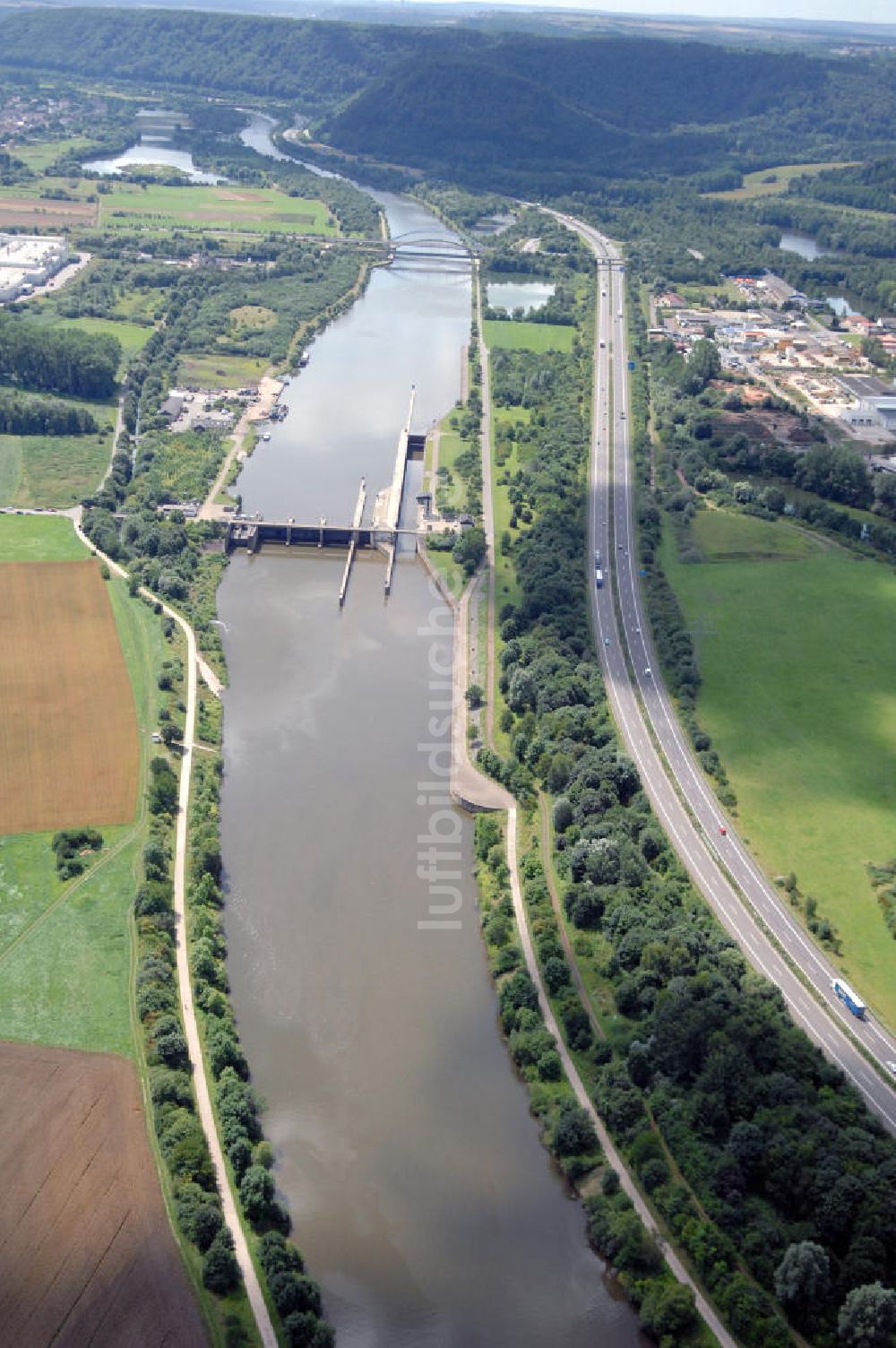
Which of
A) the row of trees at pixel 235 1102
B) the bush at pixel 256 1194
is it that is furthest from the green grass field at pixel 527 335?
the bush at pixel 256 1194

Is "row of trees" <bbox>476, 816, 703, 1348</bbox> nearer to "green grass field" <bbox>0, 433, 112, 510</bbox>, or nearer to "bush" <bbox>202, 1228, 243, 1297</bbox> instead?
"bush" <bbox>202, 1228, 243, 1297</bbox>

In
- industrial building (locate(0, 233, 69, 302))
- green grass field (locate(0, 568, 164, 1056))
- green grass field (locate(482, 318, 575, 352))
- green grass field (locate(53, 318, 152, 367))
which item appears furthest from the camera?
industrial building (locate(0, 233, 69, 302))

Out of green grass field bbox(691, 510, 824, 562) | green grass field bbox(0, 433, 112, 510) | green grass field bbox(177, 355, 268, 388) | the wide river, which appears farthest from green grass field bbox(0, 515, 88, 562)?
green grass field bbox(691, 510, 824, 562)

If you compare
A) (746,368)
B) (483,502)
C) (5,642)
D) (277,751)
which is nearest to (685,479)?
(483,502)

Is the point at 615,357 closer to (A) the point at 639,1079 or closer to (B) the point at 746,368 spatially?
(B) the point at 746,368

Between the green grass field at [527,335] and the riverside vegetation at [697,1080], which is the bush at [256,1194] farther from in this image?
the green grass field at [527,335]

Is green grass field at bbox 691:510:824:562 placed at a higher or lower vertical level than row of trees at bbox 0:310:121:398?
lower

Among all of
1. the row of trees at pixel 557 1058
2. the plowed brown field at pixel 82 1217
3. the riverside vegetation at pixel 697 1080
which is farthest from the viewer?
the row of trees at pixel 557 1058
